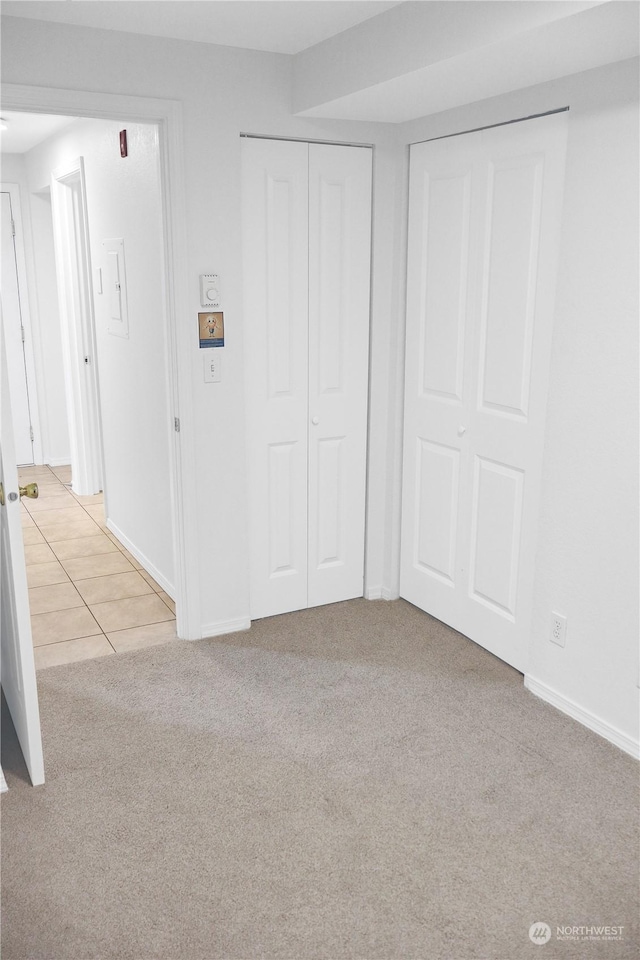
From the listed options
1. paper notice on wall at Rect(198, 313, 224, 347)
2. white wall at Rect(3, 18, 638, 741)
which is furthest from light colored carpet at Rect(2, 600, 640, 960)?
paper notice on wall at Rect(198, 313, 224, 347)

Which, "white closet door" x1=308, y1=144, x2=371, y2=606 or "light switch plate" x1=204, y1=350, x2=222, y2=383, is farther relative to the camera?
"white closet door" x1=308, y1=144, x2=371, y2=606

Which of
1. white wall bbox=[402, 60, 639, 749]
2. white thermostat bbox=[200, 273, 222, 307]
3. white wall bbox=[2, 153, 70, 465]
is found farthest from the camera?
white wall bbox=[2, 153, 70, 465]

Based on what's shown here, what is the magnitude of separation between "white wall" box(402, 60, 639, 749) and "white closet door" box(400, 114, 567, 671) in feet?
0.27

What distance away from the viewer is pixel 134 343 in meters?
3.97

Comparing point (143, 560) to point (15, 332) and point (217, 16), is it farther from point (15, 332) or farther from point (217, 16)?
point (15, 332)

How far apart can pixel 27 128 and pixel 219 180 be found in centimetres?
238

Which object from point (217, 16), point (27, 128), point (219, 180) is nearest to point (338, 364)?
point (219, 180)

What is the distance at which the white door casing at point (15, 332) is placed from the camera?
605cm

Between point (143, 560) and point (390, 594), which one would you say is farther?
point (143, 560)

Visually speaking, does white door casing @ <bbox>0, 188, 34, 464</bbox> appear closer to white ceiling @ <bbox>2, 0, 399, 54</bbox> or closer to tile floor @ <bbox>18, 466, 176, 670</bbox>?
tile floor @ <bbox>18, 466, 176, 670</bbox>

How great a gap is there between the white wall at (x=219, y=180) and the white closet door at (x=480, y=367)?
15 centimetres

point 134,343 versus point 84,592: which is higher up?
point 134,343

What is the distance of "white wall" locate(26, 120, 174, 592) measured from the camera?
11.8ft

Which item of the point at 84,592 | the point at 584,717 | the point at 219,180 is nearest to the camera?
the point at 584,717
